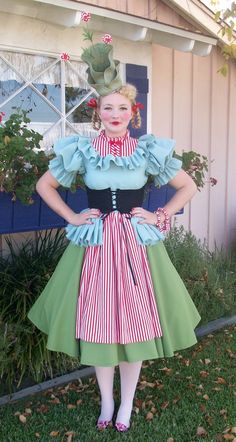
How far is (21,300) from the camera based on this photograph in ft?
12.4

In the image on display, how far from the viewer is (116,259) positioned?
2746mm

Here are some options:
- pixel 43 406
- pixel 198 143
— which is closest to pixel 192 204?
pixel 198 143

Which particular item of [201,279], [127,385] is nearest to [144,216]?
[127,385]

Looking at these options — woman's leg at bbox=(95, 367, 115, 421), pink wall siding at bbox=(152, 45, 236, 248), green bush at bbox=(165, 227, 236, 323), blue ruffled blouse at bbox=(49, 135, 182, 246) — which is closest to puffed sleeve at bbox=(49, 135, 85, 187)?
blue ruffled blouse at bbox=(49, 135, 182, 246)

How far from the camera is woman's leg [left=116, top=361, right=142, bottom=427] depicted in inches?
116

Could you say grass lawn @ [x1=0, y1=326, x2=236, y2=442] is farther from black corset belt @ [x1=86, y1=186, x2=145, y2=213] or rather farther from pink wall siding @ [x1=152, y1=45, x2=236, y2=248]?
pink wall siding @ [x1=152, y1=45, x2=236, y2=248]

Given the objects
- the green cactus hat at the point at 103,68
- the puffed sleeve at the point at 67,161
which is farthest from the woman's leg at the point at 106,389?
the green cactus hat at the point at 103,68

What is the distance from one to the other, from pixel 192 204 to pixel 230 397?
2877 millimetres

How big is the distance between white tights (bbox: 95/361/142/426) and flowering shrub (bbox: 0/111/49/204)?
1.19 meters

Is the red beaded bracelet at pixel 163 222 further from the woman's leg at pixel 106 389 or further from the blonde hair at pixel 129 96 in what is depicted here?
the woman's leg at pixel 106 389

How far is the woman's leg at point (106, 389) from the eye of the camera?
9.57 feet

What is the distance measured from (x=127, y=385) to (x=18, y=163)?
148 centimetres

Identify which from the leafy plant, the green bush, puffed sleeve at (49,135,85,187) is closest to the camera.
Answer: puffed sleeve at (49,135,85,187)

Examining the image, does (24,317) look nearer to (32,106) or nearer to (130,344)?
(130,344)
